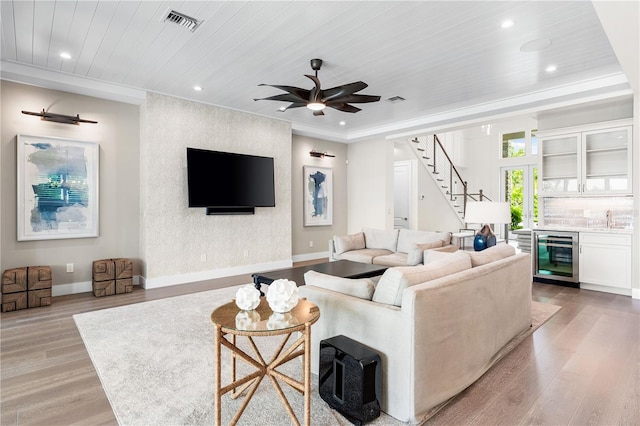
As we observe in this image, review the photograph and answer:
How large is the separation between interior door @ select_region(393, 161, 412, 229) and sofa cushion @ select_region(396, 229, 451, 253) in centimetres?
370

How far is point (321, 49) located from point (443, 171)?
7.42 metres

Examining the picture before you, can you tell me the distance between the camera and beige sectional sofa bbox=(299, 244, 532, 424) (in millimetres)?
1937

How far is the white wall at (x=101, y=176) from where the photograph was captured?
4.32 metres

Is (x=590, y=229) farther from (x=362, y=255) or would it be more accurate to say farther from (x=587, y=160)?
(x=362, y=255)

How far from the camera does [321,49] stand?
3744mm

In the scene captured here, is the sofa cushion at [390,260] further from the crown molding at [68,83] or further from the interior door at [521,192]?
the interior door at [521,192]

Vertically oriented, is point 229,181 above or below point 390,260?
above

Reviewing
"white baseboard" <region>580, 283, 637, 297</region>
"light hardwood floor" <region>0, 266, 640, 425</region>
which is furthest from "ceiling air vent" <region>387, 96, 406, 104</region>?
"white baseboard" <region>580, 283, 637, 297</region>

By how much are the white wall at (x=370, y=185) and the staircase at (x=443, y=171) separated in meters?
1.60

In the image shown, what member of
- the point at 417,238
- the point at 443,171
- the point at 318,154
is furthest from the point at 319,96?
the point at 443,171

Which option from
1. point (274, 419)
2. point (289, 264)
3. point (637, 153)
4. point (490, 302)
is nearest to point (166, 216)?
point (289, 264)

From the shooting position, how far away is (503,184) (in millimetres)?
10766

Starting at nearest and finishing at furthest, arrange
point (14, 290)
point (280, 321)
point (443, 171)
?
point (280, 321), point (14, 290), point (443, 171)

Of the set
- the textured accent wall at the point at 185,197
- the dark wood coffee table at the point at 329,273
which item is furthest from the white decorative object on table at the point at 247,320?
the textured accent wall at the point at 185,197
